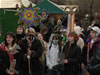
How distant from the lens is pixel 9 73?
14.2 feet

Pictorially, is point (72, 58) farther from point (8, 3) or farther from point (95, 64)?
point (8, 3)

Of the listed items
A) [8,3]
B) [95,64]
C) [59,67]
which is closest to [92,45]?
[95,64]

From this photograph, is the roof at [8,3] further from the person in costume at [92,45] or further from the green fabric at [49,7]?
the person in costume at [92,45]

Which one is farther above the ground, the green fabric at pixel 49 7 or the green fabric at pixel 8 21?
the green fabric at pixel 49 7

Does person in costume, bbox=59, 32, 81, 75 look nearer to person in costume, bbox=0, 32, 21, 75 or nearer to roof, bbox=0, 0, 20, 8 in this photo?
person in costume, bbox=0, 32, 21, 75

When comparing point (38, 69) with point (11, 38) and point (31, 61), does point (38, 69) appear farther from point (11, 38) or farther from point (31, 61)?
point (11, 38)

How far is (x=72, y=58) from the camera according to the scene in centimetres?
477

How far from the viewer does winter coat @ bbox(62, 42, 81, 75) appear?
4762mm

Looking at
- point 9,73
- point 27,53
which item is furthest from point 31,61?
point 9,73

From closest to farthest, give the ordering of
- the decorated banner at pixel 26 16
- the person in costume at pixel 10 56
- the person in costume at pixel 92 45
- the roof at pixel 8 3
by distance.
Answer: the person in costume at pixel 10 56
the person in costume at pixel 92 45
the decorated banner at pixel 26 16
the roof at pixel 8 3

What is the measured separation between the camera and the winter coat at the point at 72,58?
4762mm

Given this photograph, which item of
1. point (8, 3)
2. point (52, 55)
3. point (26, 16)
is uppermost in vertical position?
point (8, 3)

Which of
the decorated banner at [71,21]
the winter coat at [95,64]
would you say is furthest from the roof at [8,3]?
the winter coat at [95,64]

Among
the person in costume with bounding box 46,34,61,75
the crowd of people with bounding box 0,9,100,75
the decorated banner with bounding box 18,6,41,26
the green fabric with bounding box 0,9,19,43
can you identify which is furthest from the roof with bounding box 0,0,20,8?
the person in costume with bounding box 46,34,61,75
